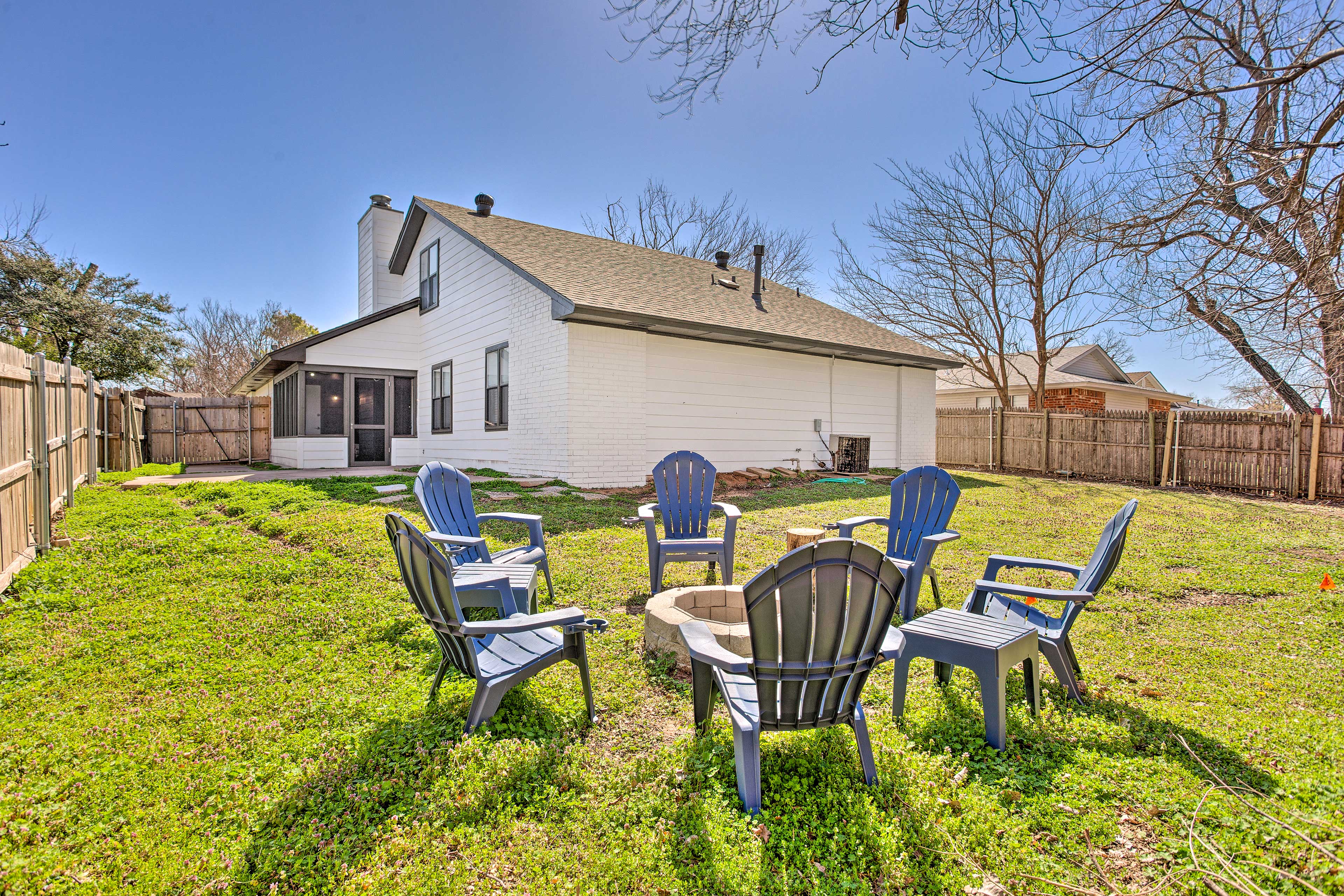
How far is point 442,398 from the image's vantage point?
1293cm

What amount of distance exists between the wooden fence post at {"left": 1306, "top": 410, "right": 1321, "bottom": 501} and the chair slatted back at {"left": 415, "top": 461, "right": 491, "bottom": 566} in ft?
45.7

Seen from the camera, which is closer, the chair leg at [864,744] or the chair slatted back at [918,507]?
the chair leg at [864,744]

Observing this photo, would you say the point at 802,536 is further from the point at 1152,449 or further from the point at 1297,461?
the point at 1152,449

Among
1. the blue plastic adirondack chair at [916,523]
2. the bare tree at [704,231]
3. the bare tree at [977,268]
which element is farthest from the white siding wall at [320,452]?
the bare tree at [977,268]

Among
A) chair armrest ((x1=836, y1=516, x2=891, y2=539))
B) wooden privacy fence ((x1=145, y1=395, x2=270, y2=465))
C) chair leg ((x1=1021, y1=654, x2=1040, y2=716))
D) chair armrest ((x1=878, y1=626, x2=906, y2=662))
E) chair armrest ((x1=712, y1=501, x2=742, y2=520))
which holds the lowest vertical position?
chair leg ((x1=1021, y1=654, x2=1040, y2=716))

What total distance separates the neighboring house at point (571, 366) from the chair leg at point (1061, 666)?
7.03 metres

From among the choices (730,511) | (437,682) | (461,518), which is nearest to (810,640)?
(437,682)

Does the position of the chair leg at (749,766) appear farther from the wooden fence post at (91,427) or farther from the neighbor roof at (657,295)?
the wooden fence post at (91,427)

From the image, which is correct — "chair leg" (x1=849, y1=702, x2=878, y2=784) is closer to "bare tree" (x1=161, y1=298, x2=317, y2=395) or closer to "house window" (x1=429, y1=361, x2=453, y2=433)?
"house window" (x1=429, y1=361, x2=453, y2=433)

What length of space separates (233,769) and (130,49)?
12.3m

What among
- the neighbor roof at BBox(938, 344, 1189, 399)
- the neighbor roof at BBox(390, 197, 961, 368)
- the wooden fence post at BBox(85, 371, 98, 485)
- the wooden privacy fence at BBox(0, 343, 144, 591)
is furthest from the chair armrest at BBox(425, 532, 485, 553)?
the neighbor roof at BBox(938, 344, 1189, 399)

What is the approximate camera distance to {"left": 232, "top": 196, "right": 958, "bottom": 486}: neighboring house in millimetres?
9469

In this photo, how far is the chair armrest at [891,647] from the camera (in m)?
2.07

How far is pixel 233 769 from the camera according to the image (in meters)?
2.15
